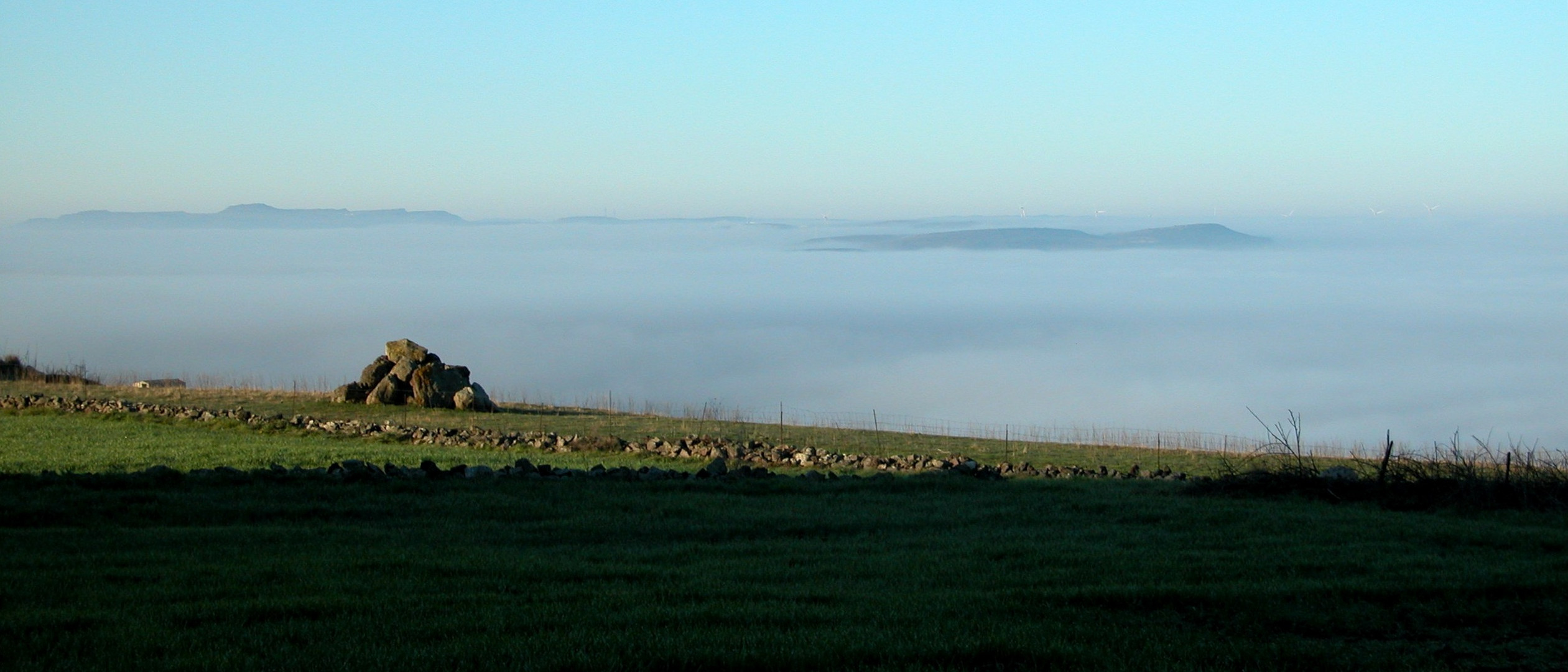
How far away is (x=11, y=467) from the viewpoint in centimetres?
1742

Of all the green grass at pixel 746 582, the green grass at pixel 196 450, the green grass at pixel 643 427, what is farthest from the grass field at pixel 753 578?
the green grass at pixel 643 427

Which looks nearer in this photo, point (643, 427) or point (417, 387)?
point (643, 427)

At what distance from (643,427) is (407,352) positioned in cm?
989

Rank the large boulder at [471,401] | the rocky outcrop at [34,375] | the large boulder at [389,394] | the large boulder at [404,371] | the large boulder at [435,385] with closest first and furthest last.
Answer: the large boulder at [471,401] → the large boulder at [435,385] → the large boulder at [389,394] → the large boulder at [404,371] → the rocky outcrop at [34,375]

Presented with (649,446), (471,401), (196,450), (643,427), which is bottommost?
(196,450)

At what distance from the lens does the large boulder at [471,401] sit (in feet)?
107

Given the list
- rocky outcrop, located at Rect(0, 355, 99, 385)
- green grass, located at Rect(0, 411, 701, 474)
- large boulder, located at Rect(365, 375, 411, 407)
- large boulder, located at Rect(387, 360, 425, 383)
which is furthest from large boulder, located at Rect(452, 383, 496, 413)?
rocky outcrop, located at Rect(0, 355, 99, 385)

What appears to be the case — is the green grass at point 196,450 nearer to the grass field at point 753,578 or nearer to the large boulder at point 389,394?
the grass field at point 753,578

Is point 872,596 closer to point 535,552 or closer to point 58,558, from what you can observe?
point 535,552

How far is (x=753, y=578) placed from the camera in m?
10.4

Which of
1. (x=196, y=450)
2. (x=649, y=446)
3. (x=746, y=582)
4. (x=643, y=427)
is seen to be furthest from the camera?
(x=643, y=427)

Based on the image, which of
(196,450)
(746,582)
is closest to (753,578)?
(746,582)

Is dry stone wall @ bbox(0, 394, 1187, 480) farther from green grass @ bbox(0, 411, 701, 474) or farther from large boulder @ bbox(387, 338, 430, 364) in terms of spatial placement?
large boulder @ bbox(387, 338, 430, 364)

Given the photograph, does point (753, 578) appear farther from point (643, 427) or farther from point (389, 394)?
point (389, 394)
